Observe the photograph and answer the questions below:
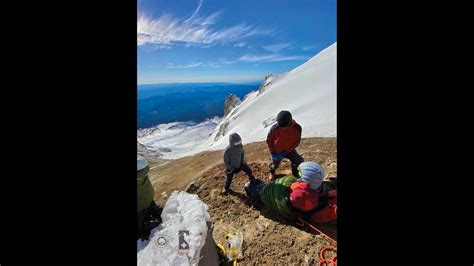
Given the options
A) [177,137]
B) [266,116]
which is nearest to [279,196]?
[266,116]

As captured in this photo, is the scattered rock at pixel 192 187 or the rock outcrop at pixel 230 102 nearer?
the rock outcrop at pixel 230 102

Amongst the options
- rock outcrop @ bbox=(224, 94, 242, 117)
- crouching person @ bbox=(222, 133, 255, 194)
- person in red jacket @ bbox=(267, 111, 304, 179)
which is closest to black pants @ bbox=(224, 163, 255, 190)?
crouching person @ bbox=(222, 133, 255, 194)

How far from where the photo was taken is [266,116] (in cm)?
177

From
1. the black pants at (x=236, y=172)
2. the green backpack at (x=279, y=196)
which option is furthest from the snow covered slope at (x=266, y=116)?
the green backpack at (x=279, y=196)

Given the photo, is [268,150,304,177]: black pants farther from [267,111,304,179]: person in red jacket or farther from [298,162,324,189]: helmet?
[298,162,324,189]: helmet

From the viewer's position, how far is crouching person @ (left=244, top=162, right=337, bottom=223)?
1.49m

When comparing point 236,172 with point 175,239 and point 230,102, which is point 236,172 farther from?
point 175,239

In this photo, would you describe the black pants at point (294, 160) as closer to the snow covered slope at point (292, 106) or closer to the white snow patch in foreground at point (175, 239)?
the snow covered slope at point (292, 106)

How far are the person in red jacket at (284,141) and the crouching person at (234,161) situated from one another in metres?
0.17

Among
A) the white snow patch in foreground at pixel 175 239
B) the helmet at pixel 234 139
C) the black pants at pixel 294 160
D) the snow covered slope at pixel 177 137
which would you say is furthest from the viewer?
Answer: the black pants at pixel 294 160

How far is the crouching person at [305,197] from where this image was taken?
1.49m

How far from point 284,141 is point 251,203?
1.26 feet
